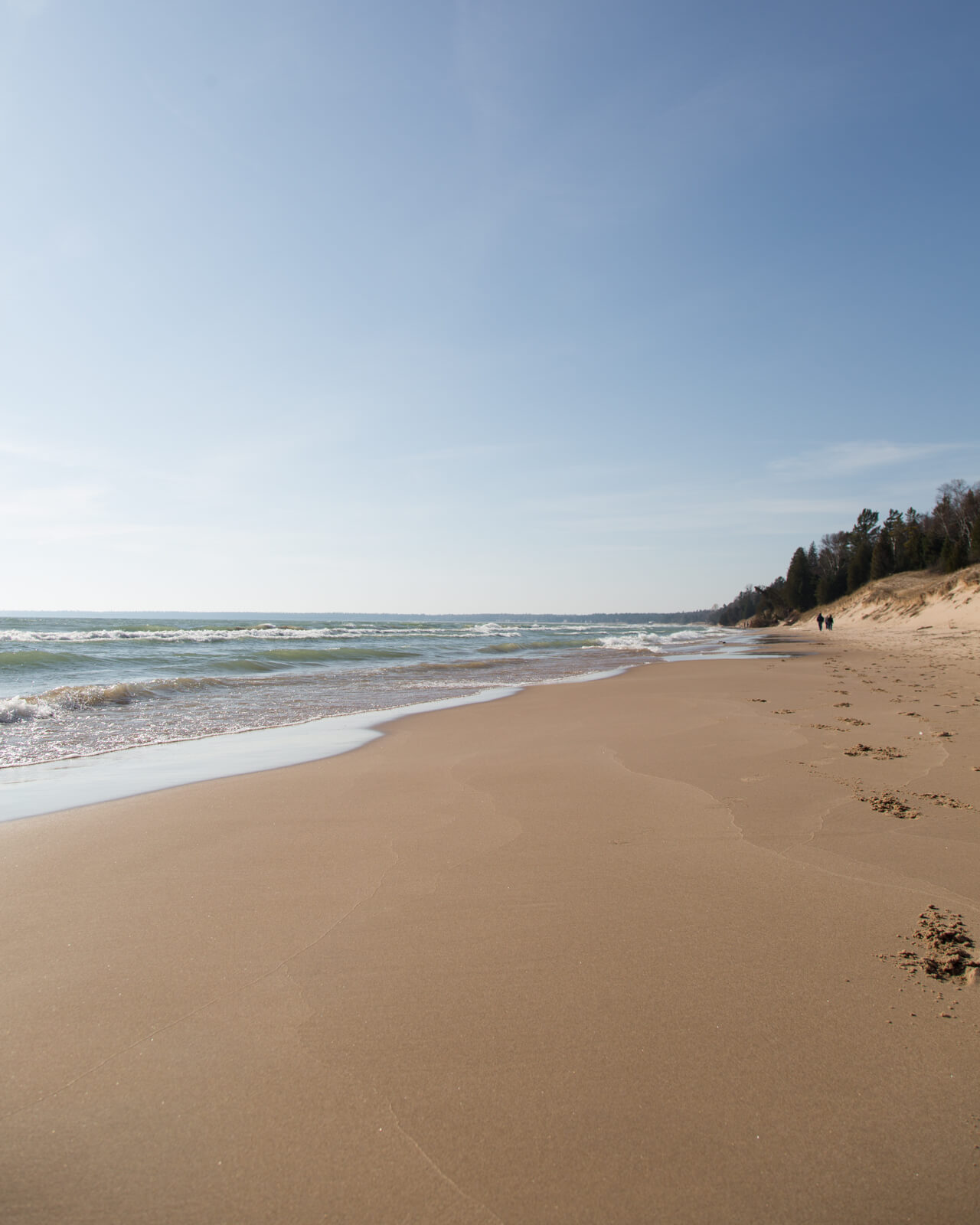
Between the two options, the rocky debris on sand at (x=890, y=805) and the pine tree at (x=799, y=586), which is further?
the pine tree at (x=799, y=586)

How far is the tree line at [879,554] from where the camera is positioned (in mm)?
54938

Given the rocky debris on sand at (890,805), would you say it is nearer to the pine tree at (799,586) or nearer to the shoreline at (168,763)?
the shoreline at (168,763)

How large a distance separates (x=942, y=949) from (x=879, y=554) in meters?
69.4

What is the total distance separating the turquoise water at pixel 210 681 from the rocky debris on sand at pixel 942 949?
7.62 metres

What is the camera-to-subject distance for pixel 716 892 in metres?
3.15

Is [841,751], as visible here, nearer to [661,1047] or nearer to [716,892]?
[716,892]

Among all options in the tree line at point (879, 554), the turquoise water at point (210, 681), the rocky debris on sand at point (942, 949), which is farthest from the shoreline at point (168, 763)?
the tree line at point (879, 554)

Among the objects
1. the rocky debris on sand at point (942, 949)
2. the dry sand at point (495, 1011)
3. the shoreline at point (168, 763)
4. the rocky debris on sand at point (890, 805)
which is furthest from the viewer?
the shoreline at point (168, 763)

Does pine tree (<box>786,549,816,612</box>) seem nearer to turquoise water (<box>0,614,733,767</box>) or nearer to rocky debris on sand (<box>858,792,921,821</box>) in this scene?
turquoise water (<box>0,614,733,767</box>)

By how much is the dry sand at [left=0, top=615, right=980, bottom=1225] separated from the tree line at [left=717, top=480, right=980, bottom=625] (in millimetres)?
55731

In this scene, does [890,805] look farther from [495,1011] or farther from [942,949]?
[495,1011]

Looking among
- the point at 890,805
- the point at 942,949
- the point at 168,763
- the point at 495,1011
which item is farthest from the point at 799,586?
the point at 495,1011

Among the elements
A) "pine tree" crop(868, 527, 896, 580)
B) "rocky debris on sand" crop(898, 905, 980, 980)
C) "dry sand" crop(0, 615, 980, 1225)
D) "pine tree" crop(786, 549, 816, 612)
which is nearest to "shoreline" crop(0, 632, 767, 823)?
"dry sand" crop(0, 615, 980, 1225)

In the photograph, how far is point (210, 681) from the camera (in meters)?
14.9
